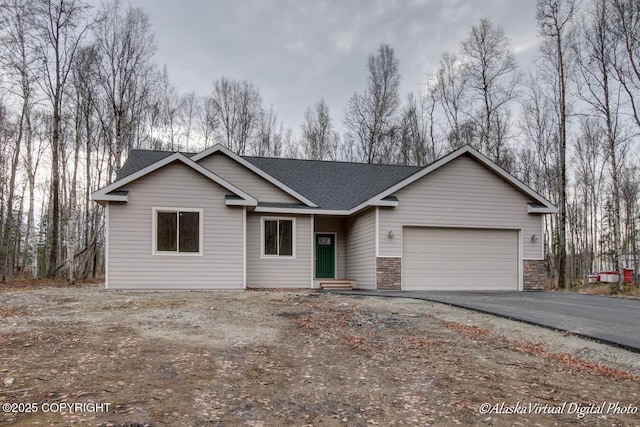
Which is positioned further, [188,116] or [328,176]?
[188,116]

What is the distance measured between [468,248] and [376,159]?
1623cm

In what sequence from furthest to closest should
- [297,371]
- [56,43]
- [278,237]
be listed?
[56,43]
[278,237]
[297,371]

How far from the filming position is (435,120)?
3038cm

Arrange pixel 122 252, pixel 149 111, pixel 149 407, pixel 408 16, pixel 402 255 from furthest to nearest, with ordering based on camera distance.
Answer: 1. pixel 149 111
2. pixel 408 16
3. pixel 402 255
4. pixel 122 252
5. pixel 149 407

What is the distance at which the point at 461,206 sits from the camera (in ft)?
48.1

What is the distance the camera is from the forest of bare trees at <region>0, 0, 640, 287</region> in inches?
695

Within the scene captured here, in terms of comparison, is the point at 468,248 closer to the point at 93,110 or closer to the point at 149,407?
the point at 149,407

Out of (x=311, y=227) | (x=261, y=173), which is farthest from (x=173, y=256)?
(x=311, y=227)

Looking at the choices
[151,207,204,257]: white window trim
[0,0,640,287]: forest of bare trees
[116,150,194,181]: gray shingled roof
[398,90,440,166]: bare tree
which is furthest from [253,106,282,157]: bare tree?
[151,207,204,257]: white window trim

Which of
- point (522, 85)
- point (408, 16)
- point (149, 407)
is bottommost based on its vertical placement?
point (149, 407)

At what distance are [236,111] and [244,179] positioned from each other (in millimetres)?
16900

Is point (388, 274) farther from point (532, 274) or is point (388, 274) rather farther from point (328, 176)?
point (328, 176)

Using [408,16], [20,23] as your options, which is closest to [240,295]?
[20,23]

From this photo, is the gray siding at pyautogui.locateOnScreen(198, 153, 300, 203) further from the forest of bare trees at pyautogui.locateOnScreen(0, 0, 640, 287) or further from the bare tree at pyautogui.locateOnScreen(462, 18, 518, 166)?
the bare tree at pyautogui.locateOnScreen(462, 18, 518, 166)
